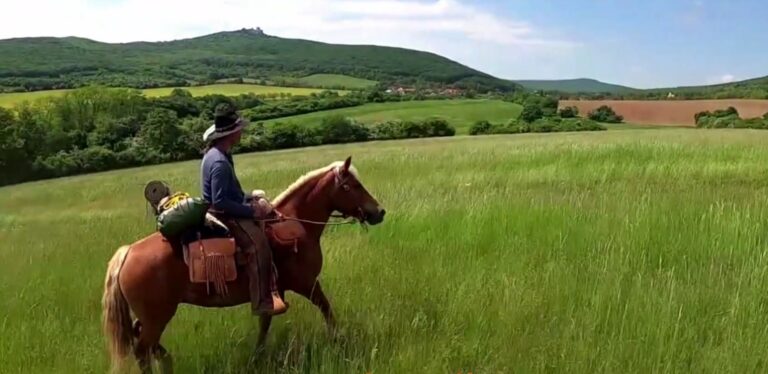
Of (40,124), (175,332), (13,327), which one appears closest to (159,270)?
(175,332)

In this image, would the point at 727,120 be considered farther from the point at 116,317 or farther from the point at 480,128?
the point at 116,317

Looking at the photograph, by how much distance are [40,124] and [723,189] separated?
7100 centimetres

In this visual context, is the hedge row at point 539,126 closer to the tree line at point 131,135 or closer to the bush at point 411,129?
the bush at point 411,129

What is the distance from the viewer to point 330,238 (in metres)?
9.62

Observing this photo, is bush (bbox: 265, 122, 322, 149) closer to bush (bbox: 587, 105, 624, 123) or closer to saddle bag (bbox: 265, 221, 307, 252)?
bush (bbox: 587, 105, 624, 123)

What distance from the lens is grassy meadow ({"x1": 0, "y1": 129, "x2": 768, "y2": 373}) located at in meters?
5.02

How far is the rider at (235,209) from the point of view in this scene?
5125mm

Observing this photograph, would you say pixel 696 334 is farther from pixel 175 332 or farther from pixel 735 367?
pixel 175 332

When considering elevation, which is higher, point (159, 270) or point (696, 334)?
point (159, 270)

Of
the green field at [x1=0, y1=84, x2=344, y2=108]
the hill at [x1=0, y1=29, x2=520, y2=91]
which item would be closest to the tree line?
the green field at [x1=0, y1=84, x2=344, y2=108]

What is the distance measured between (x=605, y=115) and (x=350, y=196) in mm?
64815

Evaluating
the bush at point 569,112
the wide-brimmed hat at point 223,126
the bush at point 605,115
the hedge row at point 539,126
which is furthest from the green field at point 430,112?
the wide-brimmed hat at point 223,126

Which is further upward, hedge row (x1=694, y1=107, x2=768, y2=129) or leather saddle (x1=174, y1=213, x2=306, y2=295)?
leather saddle (x1=174, y1=213, x2=306, y2=295)

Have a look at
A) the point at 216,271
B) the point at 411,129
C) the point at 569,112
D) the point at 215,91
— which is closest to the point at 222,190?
the point at 216,271
